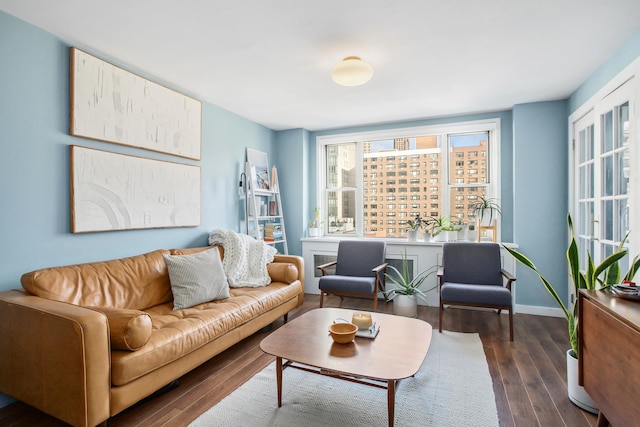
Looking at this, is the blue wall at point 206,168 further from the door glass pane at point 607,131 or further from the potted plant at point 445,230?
the potted plant at point 445,230

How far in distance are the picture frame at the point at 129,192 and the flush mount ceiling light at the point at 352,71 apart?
1.82m

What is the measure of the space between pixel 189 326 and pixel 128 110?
1.86m

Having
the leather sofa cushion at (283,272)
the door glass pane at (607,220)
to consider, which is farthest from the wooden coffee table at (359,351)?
the door glass pane at (607,220)

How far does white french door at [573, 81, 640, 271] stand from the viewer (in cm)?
246

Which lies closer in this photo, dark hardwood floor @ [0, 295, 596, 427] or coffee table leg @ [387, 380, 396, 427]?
coffee table leg @ [387, 380, 396, 427]

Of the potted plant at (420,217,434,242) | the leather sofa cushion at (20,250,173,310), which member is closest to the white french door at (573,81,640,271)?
the potted plant at (420,217,434,242)

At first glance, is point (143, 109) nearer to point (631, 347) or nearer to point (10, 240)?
point (10, 240)

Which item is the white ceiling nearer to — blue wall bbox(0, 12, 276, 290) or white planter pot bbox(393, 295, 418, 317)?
blue wall bbox(0, 12, 276, 290)

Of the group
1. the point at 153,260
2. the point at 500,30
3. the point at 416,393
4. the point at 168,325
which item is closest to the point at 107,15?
the point at 153,260

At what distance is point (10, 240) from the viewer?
2084mm

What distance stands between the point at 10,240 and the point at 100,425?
128cm

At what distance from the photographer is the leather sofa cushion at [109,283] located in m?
2.04

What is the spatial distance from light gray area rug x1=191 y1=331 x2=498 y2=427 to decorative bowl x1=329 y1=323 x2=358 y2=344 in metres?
0.42

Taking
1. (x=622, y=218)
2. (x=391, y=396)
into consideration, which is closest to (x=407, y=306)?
(x=622, y=218)
